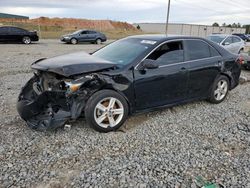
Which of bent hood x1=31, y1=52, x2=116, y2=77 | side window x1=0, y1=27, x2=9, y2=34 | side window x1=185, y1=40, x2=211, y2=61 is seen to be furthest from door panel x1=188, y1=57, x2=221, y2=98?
side window x1=0, y1=27, x2=9, y2=34

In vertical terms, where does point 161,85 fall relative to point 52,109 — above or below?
above

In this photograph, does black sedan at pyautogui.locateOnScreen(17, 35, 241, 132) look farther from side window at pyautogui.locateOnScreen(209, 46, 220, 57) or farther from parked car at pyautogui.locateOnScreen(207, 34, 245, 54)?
parked car at pyautogui.locateOnScreen(207, 34, 245, 54)

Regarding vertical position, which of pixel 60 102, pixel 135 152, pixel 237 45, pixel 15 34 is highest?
pixel 15 34

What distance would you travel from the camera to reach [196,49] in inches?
176

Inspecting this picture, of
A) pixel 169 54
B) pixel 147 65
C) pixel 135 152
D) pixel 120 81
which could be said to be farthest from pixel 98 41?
pixel 135 152

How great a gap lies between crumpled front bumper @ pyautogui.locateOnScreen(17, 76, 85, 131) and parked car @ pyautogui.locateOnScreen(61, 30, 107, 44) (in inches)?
670

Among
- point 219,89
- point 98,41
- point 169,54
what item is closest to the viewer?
point 169,54

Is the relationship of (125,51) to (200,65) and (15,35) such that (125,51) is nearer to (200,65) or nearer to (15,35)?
(200,65)

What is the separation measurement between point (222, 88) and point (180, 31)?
55692 mm

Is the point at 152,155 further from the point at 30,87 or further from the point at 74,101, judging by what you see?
the point at 30,87

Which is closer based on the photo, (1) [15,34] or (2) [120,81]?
(2) [120,81]

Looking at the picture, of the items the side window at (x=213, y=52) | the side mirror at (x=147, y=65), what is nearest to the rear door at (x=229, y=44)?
the side window at (x=213, y=52)

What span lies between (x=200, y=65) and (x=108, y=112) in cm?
215

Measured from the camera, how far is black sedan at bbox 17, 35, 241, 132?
3271 millimetres
